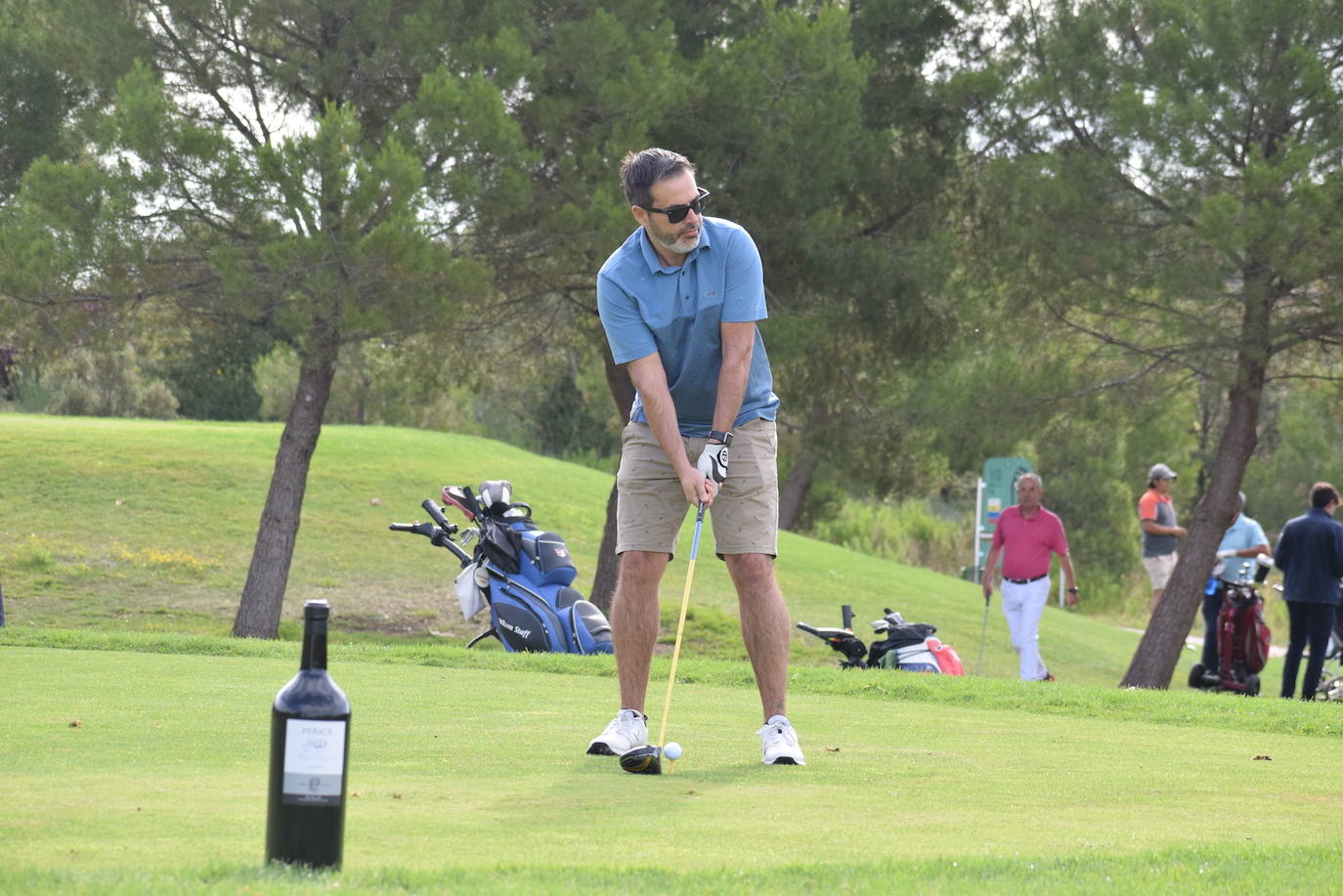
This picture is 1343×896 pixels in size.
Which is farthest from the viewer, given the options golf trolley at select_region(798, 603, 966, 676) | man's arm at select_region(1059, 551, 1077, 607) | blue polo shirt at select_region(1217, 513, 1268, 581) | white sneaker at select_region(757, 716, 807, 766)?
blue polo shirt at select_region(1217, 513, 1268, 581)

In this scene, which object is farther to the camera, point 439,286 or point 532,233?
point 532,233

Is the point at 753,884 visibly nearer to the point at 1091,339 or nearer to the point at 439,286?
the point at 439,286

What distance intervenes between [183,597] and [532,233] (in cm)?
623

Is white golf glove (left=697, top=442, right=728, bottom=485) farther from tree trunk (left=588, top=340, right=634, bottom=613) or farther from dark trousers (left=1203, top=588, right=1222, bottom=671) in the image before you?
dark trousers (left=1203, top=588, right=1222, bottom=671)

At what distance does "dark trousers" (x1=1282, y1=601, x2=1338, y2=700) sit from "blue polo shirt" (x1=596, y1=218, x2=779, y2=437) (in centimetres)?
990

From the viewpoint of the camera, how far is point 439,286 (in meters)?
14.2

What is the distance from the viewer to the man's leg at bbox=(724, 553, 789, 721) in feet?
18.2

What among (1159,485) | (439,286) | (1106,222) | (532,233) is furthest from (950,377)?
(439,286)

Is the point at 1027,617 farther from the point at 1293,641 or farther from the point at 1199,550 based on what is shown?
the point at 1199,550

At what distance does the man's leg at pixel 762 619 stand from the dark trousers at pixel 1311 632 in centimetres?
960

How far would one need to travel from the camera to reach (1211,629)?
16.3 metres

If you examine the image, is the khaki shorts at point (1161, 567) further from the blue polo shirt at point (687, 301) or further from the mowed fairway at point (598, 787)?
the blue polo shirt at point (687, 301)

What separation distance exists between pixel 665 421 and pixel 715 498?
0.37 metres

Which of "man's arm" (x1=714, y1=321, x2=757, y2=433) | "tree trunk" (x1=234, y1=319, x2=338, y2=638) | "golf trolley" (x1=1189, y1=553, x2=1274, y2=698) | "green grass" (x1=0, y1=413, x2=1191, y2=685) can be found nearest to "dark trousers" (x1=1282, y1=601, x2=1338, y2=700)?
"golf trolley" (x1=1189, y1=553, x2=1274, y2=698)
